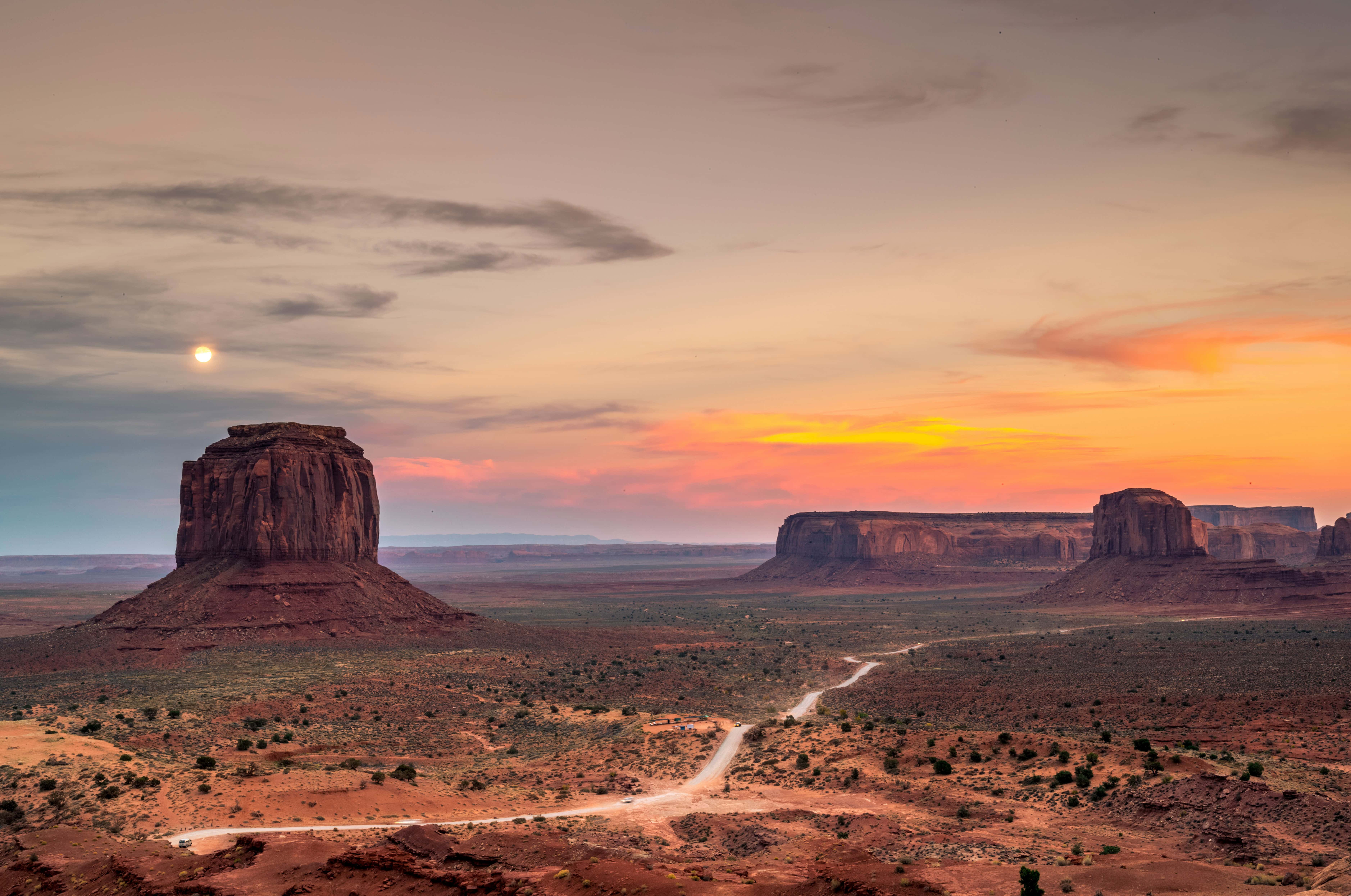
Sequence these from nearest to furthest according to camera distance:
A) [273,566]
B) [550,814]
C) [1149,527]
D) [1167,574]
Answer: [550,814], [273,566], [1167,574], [1149,527]

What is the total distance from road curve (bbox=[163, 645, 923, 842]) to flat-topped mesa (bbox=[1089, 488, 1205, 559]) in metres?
112

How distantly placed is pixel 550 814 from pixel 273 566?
210 feet

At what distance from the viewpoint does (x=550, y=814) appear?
120ft

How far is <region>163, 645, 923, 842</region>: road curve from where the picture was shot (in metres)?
33.6

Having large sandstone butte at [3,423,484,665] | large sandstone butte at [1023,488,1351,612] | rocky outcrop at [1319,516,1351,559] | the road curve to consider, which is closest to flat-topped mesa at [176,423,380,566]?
large sandstone butte at [3,423,484,665]

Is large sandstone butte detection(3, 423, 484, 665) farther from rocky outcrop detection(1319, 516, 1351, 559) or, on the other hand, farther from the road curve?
rocky outcrop detection(1319, 516, 1351, 559)

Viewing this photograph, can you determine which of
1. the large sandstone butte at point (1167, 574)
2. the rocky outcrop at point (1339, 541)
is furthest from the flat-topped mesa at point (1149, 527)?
the rocky outcrop at point (1339, 541)

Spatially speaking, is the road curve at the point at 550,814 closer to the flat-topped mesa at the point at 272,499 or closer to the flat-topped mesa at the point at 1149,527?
the flat-topped mesa at the point at 272,499

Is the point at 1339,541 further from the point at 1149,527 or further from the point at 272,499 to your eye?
the point at 272,499

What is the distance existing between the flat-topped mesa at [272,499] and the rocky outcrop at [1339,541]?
560 feet

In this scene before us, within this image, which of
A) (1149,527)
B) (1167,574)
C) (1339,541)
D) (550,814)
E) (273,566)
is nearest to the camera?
(550,814)

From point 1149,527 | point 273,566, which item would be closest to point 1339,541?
point 1149,527

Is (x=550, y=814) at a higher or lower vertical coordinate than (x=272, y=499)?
lower

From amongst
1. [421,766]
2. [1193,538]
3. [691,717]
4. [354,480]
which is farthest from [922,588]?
[421,766]
